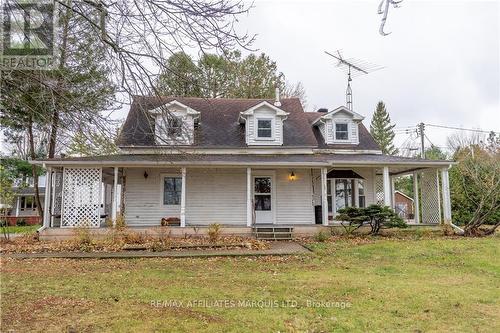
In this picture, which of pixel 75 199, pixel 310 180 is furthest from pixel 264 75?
pixel 75 199

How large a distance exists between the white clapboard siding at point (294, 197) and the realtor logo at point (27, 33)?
39.6 feet

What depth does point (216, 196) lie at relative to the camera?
16.1 m

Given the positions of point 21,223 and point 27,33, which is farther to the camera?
point 21,223

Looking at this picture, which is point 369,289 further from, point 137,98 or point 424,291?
point 137,98

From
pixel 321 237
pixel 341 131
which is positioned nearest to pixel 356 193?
pixel 341 131

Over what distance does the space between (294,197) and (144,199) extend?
642cm

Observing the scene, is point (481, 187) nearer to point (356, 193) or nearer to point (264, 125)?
point (356, 193)

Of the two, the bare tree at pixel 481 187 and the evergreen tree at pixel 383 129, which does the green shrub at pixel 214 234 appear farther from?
the evergreen tree at pixel 383 129

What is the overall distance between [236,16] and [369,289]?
506 cm

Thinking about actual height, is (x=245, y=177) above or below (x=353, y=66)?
below

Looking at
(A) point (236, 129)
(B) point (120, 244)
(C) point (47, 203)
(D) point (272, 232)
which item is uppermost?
(A) point (236, 129)

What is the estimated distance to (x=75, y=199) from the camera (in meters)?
14.2

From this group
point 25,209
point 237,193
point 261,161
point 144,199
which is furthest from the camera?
point 25,209

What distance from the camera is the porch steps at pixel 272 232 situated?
1402cm
